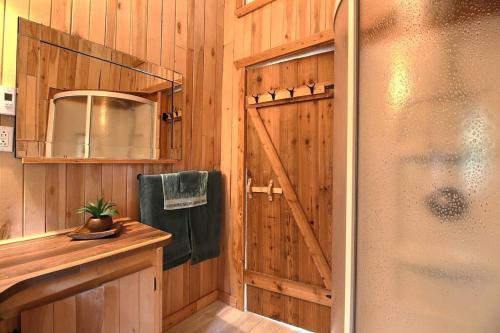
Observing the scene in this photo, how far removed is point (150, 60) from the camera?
1.70m

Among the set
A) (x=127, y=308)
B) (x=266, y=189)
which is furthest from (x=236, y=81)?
(x=127, y=308)

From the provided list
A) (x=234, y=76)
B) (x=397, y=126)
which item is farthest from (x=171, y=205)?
(x=397, y=126)

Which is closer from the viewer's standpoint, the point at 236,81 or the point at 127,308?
the point at 127,308

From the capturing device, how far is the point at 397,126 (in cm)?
85

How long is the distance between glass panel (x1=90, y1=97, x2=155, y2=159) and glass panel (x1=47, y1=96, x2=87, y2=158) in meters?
0.05

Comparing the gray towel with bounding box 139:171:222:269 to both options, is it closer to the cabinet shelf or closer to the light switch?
the cabinet shelf

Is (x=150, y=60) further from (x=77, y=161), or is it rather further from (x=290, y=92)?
(x=290, y=92)

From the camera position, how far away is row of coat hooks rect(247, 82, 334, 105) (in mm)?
1691

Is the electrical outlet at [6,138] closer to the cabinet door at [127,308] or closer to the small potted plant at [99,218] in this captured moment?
the small potted plant at [99,218]

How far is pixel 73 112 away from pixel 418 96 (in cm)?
160

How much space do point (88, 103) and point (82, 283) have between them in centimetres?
95

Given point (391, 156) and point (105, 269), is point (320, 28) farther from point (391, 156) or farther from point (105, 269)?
point (105, 269)

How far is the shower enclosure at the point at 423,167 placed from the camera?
72 centimetres

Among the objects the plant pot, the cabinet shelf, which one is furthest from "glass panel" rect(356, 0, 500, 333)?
the cabinet shelf
